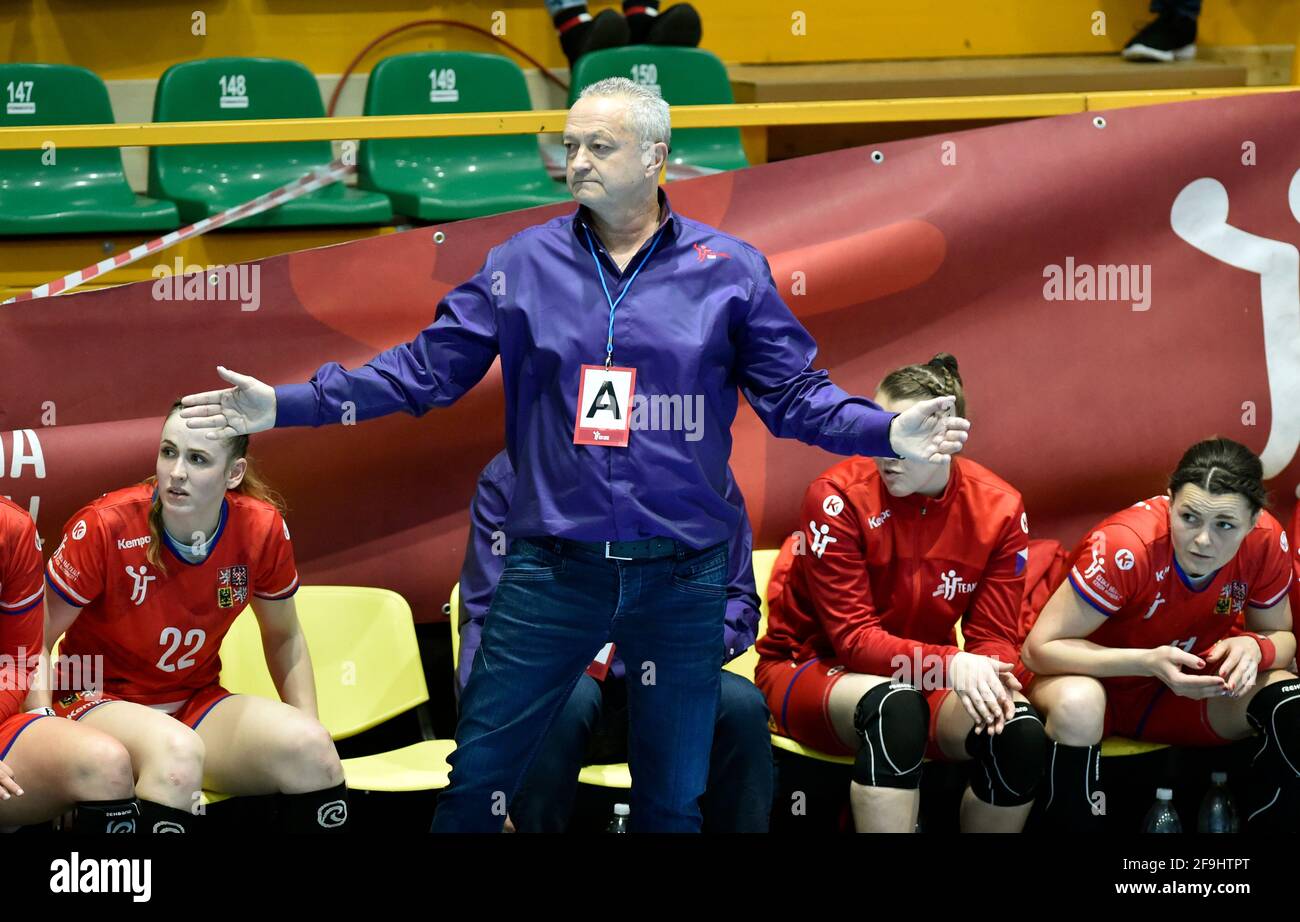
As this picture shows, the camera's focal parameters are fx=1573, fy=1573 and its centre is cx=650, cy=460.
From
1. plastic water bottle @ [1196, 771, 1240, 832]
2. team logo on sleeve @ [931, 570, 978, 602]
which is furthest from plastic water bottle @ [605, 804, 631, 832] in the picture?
plastic water bottle @ [1196, 771, 1240, 832]

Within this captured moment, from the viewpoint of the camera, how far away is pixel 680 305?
2.72 m

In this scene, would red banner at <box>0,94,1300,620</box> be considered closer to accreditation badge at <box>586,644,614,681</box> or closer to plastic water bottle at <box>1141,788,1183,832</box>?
accreditation badge at <box>586,644,614,681</box>

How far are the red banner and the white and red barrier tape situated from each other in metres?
0.65

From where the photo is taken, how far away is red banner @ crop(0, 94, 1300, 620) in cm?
407

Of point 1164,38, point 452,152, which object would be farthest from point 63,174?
point 1164,38

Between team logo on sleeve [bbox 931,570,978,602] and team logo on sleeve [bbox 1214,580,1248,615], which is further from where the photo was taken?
team logo on sleeve [bbox 1214,580,1248,615]

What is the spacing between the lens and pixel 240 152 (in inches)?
212

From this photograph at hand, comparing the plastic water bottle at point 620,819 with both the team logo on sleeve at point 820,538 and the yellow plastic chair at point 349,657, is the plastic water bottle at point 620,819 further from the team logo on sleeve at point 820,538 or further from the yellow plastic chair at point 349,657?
the team logo on sleeve at point 820,538

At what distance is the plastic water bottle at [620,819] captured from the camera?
358 cm

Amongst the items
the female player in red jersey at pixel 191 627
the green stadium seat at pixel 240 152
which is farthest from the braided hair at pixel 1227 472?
the green stadium seat at pixel 240 152

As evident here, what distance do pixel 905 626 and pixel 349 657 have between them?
135cm
